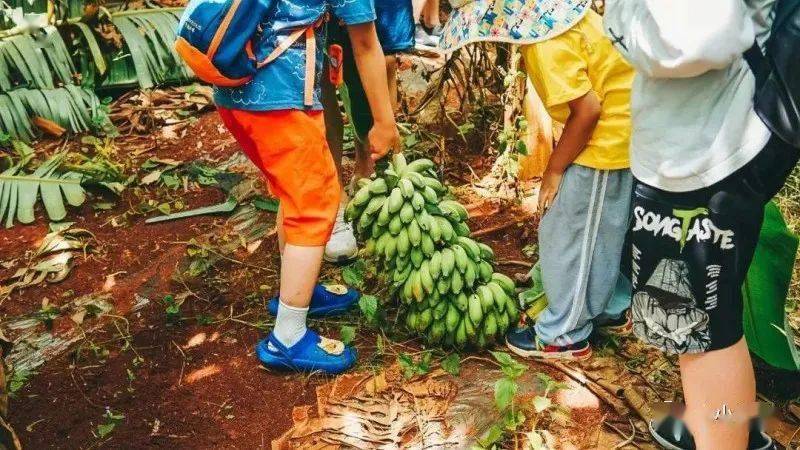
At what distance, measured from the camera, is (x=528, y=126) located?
3.72 m

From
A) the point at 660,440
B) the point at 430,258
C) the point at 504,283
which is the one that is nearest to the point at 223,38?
the point at 430,258

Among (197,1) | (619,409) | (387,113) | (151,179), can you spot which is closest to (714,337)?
(619,409)

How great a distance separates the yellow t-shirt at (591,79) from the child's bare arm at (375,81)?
51 centimetres

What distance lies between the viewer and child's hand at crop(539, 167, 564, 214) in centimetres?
243

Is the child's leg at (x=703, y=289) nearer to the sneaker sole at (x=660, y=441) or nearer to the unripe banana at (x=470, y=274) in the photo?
the sneaker sole at (x=660, y=441)

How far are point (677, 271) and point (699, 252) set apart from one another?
8 cm

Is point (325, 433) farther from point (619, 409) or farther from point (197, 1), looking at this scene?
point (197, 1)

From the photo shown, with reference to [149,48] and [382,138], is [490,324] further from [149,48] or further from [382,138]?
[149,48]

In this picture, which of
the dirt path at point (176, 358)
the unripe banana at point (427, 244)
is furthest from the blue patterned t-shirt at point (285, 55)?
the dirt path at point (176, 358)

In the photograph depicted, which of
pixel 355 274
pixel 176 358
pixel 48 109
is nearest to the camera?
pixel 176 358

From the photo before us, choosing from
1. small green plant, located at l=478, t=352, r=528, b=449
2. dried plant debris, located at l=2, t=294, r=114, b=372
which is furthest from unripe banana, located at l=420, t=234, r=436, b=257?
dried plant debris, located at l=2, t=294, r=114, b=372

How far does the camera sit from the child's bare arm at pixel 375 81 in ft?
7.84

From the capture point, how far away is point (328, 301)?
306 centimetres

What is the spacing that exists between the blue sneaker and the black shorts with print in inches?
28.1
